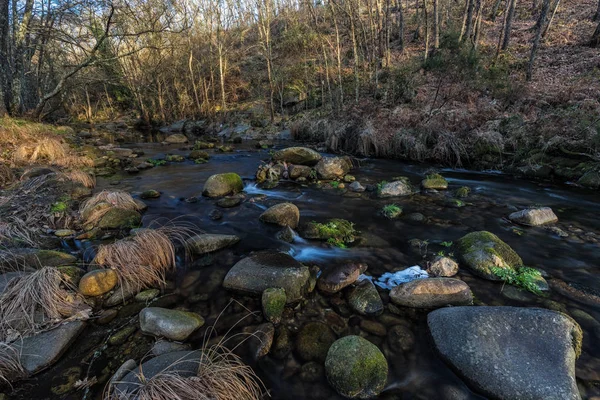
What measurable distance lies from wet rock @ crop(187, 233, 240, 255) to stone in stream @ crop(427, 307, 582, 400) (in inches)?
133

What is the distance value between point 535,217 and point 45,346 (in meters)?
7.80

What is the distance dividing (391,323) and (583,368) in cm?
173

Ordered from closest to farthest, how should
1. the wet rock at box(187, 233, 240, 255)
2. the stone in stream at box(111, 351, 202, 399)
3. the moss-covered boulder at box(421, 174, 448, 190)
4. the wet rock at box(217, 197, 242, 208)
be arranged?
the stone in stream at box(111, 351, 202, 399), the wet rock at box(187, 233, 240, 255), the wet rock at box(217, 197, 242, 208), the moss-covered boulder at box(421, 174, 448, 190)

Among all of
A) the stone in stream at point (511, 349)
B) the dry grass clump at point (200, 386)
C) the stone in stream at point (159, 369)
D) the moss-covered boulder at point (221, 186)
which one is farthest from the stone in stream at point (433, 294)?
the moss-covered boulder at point (221, 186)

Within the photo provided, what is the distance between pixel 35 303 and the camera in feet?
10.3

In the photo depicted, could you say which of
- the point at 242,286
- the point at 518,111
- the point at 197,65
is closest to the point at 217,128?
the point at 197,65

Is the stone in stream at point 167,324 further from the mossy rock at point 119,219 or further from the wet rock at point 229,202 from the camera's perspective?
the wet rock at point 229,202

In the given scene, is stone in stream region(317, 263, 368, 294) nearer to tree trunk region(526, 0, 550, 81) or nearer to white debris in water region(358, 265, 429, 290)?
white debris in water region(358, 265, 429, 290)

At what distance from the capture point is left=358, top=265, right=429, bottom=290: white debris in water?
3.95 meters

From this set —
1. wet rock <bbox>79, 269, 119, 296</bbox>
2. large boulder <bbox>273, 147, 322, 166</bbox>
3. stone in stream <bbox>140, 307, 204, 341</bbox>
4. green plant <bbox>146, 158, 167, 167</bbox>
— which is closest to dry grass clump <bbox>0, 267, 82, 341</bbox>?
wet rock <bbox>79, 269, 119, 296</bbox>

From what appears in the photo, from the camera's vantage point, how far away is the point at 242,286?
381 cm

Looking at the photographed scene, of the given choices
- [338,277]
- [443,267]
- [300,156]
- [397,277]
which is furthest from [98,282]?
[300,156]

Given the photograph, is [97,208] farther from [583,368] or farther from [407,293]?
[583,368]

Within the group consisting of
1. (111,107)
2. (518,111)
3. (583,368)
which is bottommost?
(583,368)
